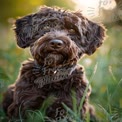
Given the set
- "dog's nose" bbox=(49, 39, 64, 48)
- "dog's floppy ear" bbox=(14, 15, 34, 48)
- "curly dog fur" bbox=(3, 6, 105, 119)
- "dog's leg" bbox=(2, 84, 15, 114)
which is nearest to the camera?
"dog's nose" bbox=(49, 39, 64, 48)

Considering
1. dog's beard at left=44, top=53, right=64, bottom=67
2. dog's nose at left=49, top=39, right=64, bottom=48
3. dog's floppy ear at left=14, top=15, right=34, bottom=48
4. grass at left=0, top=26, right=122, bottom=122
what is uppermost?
dog's floppy ear at left=14, top=15, right=34, bottom=48

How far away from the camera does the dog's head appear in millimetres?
9422

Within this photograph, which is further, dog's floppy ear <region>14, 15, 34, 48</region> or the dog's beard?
dog's floppy ear <region>14, 15, 34, 48</region>

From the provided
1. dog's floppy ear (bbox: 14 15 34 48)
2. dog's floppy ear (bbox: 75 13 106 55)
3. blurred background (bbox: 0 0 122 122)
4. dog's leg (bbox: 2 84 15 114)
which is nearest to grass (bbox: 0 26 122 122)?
blurred background (bbox: 0 0 122 122)

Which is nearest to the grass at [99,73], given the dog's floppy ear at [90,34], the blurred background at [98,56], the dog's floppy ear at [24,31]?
the blurred background at [98,56]

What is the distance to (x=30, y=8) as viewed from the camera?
14.3 m

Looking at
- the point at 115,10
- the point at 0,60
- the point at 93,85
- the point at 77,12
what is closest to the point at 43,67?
the point at 77,12

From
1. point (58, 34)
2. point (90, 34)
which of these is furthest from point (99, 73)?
point (58, 34)

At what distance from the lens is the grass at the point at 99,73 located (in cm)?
940

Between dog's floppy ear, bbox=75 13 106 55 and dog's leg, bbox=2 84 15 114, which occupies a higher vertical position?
dog's floppy ear, bbox=75 13 106 55

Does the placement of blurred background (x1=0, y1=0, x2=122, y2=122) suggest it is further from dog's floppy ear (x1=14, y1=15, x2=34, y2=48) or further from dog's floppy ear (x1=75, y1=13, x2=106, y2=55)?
dog's floppy ear (x1=14, y1=15, x2=34, y2=48)

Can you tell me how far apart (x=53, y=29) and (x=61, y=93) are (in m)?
0.77

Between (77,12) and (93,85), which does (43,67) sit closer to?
(77,12)

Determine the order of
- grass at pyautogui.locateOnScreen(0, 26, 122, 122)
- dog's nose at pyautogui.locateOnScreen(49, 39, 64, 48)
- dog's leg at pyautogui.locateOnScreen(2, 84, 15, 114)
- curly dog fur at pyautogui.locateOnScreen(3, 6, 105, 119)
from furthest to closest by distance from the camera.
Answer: dog's leg at pyautogui.locateOnScreen(2, 84, 15, 114) → curly dog fur at pyautogui.locateOnScreen(3, 6, 105, 119) → grass at pyautogui.locateOnScreen(0, 26, 122, 122) → dog's nose at pyautogui.locateOnScreen(49, 39, 64, 48)
